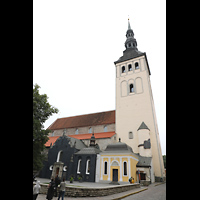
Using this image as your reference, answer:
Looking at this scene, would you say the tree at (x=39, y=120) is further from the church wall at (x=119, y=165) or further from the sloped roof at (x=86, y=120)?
the sloped roof at (x=86, y=120)

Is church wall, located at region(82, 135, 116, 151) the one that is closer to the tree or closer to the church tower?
the church tower

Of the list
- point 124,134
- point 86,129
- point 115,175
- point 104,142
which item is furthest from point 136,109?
point 115,175

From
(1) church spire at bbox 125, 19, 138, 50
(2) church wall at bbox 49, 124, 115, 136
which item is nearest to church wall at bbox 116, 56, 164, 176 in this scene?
(2) church wall at bbox 49, 124, 115, 136

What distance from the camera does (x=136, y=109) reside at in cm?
2628

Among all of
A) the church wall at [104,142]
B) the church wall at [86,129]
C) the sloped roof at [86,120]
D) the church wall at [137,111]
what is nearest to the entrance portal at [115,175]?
the church wall at [104,142]

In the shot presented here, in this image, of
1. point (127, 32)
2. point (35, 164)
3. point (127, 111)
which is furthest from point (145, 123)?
point (127, 32)

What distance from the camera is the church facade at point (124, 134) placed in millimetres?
18250

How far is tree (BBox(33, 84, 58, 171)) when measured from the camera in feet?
42.8

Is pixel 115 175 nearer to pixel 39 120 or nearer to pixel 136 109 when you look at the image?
pixel 39 120

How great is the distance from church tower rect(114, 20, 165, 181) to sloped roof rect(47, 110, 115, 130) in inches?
134

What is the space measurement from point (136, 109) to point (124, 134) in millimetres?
5133

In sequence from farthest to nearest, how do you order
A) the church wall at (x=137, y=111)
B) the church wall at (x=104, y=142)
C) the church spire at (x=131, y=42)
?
the church spire at (x=131, y=42) → the church wall at (x=104, y=142) → the church wall at (x=137, y=111)

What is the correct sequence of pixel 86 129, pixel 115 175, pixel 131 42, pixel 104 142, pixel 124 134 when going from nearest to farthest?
pixel 115 175 < pixel 104 142 < pixel 124 134 < pixel 86 129 < pixel 131 42
